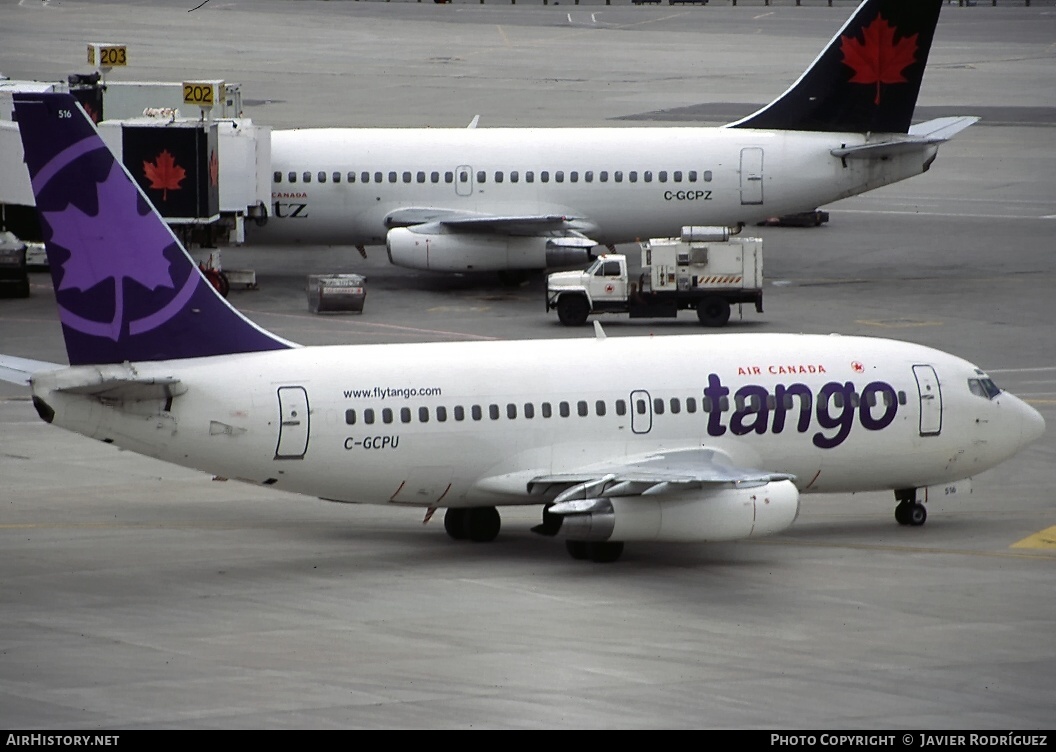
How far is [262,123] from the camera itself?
105938 millimetres

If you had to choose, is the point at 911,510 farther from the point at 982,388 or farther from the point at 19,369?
the point at 19,369

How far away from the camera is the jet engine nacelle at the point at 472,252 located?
6800 cm

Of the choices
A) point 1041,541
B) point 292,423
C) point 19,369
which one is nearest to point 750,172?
point 1041,541

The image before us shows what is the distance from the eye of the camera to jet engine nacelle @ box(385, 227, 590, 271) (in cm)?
6800

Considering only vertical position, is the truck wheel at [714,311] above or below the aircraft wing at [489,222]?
below

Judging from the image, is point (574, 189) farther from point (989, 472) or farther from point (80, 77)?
point (989, 472)

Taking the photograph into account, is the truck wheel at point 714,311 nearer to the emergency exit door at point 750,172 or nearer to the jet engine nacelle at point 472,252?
the jet engine nacelle at point 472,252

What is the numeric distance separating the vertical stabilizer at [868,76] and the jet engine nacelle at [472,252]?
29.6ft

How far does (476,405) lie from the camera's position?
35781mm

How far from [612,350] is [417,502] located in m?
4.78

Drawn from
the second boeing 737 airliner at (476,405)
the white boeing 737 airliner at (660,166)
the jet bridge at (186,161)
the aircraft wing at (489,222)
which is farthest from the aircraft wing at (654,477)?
the white boeing 737 airliner at (660,166)

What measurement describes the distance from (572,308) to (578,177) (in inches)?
400
